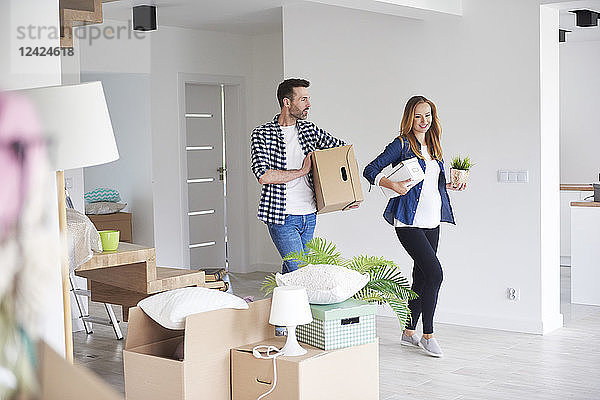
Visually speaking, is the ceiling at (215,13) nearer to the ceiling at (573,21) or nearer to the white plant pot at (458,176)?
the ceiling at (573,21)

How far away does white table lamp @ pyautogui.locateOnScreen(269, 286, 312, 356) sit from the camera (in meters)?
2.97

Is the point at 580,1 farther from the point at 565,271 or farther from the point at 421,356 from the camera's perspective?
the point at 565,271

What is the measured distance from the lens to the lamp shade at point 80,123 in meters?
1.66

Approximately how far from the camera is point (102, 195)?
309 inches

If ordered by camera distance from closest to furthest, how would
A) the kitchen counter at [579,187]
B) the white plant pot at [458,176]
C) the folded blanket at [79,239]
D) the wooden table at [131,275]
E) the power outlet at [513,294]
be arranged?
the folded blanket at [79,239] → the wooden table at [131,275] → the white plant pot at [458,176] → the power outlet at [513,294] → the kitchen counter at [579,187]

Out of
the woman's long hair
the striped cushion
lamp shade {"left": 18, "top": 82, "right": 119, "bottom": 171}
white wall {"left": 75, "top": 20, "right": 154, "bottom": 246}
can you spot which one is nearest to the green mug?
the woman's long hair

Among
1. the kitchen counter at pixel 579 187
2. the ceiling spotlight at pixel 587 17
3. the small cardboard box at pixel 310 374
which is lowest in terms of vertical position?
the small cardboard box at pixel 310 374

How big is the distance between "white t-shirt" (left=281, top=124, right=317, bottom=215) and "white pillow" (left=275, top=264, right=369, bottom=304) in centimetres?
89

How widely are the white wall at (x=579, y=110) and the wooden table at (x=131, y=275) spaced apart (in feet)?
21.8

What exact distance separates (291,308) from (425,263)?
180 cm

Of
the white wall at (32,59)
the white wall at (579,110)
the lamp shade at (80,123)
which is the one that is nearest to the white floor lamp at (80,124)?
the lamp shade at (80,123)

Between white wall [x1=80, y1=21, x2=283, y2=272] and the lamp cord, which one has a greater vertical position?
white wall [x1=80, y1=21, x2=283, y2=272]

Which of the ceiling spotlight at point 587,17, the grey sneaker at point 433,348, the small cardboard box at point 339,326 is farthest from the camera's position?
the ceiling spotlight at point 587,17

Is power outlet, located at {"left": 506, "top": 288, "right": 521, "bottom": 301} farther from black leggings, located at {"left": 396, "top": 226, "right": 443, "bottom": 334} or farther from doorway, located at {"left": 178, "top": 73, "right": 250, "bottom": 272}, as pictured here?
doorway, located at {"left": 178, "top": 73, "right": 250, "bottom": 272}
